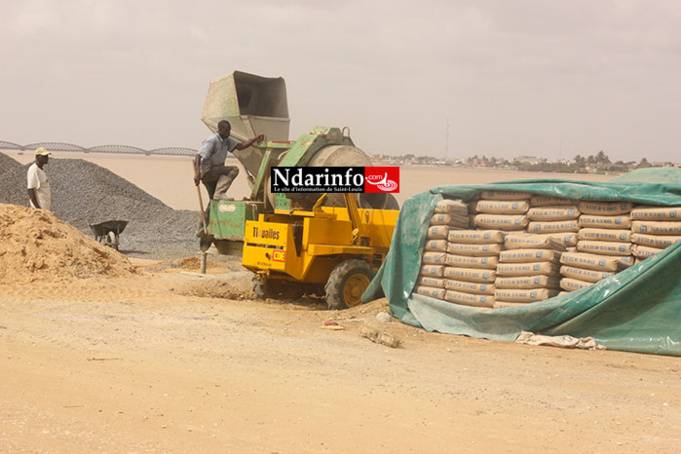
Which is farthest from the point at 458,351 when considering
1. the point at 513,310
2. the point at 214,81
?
the point at 214,81

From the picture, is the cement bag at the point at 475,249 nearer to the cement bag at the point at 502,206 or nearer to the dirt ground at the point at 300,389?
the cement bag at the point at 502,206

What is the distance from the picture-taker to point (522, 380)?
732cm

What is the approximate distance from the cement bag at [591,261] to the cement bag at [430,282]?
1567mm

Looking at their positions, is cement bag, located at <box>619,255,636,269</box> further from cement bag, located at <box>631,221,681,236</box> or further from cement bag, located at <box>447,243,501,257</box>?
cement bag, located at <box>447,243,501,257</box>

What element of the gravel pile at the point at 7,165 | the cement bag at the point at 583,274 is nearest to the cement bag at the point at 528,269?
the cement bag at the point at 583,274

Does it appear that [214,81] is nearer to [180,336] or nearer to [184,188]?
[180,336]

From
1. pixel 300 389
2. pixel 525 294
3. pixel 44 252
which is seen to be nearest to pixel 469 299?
pixel 525 294

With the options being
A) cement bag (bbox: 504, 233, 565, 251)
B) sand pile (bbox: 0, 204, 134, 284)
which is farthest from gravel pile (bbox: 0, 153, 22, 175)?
cement bag (bbox: 504, 233, 565, 251)

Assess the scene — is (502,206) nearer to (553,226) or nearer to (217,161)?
(553,226)

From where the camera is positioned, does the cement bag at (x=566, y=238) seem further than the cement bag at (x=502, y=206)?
No

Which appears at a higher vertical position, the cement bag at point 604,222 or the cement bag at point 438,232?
the cement bag at point 604,222

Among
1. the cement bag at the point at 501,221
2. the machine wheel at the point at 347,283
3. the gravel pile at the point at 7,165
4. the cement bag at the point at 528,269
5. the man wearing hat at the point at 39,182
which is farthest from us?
the gravel pile at the point at 7,165

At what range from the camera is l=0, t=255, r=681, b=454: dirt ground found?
5.39 metres

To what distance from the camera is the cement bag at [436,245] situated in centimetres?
1019
